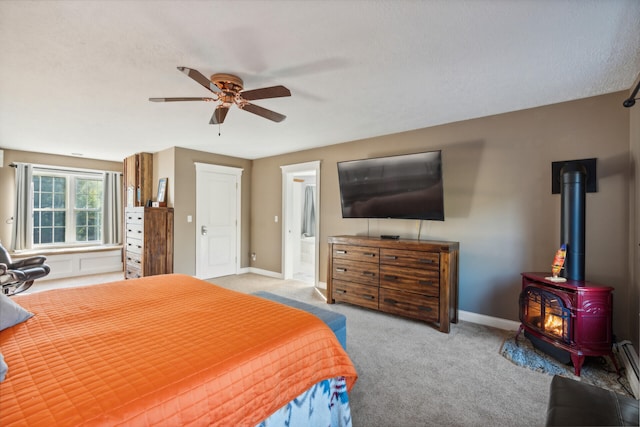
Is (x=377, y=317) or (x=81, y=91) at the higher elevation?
(x=81, y=91)

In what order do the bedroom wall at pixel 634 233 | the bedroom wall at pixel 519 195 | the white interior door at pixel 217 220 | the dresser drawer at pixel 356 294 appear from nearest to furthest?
1. the bedroom wall at pixel 634 233
2. the bedroom wall at pixel 519 195
3. the dresser drawer at pixel 356 294
4. the white interior door at pixel 217 220

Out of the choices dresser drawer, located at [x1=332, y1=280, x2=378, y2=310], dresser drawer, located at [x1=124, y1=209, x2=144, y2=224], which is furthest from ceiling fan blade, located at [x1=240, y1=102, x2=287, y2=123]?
dresser drawer, located at [x1=124, y1=209, x2=144, y2=224]

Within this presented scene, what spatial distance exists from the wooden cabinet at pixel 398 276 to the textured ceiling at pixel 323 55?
1545mm

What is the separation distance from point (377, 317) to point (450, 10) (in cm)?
310

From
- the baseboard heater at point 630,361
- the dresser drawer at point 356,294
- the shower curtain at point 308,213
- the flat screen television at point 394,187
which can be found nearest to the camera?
the baseboard heater at point 630,361

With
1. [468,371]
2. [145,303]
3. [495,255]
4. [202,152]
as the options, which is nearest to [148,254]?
[202,152]

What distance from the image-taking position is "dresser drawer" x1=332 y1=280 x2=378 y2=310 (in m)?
3.69

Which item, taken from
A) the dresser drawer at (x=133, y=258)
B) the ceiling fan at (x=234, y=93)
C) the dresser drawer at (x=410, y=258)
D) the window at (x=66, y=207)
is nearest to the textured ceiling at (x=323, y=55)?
the ceiling fan at (x=234, y=93)

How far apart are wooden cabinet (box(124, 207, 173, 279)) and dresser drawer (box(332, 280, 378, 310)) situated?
9.56ft

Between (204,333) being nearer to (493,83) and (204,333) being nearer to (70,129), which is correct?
(493,83)

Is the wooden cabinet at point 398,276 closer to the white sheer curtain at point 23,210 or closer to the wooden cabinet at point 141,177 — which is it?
the wooden cabinet at point 141,177

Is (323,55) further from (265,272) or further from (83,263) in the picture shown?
(83,263)

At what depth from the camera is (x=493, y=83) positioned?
99.8 inches

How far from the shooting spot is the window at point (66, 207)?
5.63 metres
